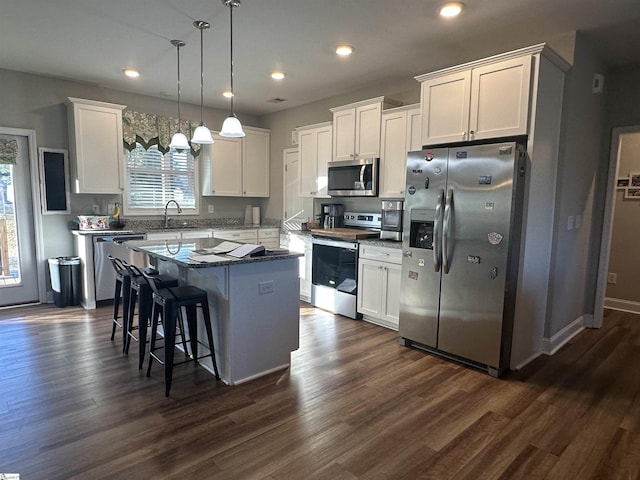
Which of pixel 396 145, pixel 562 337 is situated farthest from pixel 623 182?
pixel 396 145

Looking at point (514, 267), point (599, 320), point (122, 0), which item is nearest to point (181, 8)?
point (122, 0)

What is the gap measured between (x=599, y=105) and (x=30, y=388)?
5313 millimetres

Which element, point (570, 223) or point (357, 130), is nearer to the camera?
point (570, 223)

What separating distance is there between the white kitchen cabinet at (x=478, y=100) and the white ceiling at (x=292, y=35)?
0.35m

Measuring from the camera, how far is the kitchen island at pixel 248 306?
2.71 meters

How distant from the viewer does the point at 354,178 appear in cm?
447

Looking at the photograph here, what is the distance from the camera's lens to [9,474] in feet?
6.06

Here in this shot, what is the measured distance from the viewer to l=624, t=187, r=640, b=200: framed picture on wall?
4688mm

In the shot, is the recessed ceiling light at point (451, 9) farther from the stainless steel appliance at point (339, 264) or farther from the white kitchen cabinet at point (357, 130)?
the stainless steel appliance at point (339, 264)

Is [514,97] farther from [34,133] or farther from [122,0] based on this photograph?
[34,133]

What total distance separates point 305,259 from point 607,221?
10.8ft

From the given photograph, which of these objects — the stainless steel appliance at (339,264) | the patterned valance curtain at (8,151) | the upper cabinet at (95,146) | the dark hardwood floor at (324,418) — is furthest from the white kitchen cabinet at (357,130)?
the patterned valance curtain at (8,151)

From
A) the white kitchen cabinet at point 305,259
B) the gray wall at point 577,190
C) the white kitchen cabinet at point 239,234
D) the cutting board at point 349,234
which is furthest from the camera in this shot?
the white kitchen cabinet at point 239,234

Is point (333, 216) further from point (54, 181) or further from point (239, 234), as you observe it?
point (54, 181)
